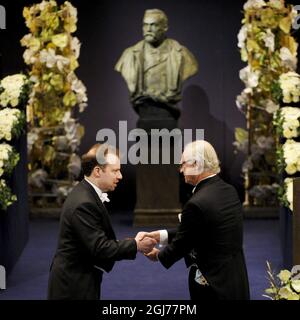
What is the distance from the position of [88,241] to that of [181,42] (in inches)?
253

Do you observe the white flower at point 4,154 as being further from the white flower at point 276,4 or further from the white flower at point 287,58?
the white flower at point 276,4

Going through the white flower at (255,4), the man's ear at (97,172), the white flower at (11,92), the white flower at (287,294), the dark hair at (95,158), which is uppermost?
the white flower at (255,4)

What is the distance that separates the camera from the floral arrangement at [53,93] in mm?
9594

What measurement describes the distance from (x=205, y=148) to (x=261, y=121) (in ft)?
17.3

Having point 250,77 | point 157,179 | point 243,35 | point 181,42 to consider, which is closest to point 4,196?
point 157,179

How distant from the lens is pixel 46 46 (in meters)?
9.73

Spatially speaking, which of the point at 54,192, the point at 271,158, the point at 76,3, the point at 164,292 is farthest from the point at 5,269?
the point at 76,3

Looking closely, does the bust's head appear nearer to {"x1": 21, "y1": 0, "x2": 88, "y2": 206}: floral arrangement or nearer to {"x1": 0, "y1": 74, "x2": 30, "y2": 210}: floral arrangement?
{"x1": 21, "y1": 0, "x2": 88, "y2": 206}: floral arrangement

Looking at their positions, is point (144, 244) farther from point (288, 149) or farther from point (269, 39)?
point (269, 39)

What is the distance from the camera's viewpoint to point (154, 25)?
891 centimetres

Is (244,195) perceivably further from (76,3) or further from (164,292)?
(164,292)

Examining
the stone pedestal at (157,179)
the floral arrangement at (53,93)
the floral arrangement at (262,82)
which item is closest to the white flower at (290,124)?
the floral arrangement at (262,82)

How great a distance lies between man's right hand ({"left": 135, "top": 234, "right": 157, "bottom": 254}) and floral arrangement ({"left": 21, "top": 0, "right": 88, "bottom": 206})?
498 cm

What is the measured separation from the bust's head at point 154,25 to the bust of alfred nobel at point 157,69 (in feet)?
0.04
